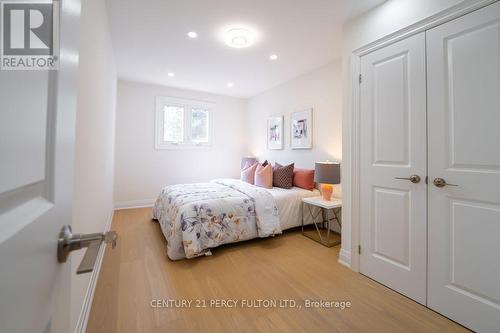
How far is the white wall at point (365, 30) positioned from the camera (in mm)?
1679

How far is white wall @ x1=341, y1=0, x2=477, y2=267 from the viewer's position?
168 centimetres

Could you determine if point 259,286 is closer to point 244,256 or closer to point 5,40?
point 244,256

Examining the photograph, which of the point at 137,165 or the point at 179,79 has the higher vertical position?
the point at 179,79

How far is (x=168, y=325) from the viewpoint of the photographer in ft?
4.81

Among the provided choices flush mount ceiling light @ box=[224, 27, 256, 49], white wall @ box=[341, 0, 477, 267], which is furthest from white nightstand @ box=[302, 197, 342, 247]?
flush mount ceiling light @ box=[224, 27, 256, 49]

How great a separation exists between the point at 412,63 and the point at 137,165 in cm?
460

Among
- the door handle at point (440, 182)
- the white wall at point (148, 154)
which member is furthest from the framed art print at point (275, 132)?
the door handle at point (440, 182)

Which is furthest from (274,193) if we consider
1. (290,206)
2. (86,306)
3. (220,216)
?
(86,306)

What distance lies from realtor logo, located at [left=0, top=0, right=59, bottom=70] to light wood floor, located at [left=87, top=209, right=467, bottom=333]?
5.40ft

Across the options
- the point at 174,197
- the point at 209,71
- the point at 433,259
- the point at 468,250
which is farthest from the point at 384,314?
the point at 209,71

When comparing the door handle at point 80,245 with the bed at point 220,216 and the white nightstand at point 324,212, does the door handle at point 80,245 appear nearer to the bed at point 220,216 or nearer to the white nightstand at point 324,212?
the bed at point 220,216

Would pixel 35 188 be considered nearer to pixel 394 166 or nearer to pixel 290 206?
pixel 394 166

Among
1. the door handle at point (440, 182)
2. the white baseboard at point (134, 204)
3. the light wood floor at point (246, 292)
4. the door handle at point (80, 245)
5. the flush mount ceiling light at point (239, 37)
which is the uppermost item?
the flush mount ceiling light at point (239, 37)

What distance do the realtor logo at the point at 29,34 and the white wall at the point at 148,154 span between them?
14.6 ft
